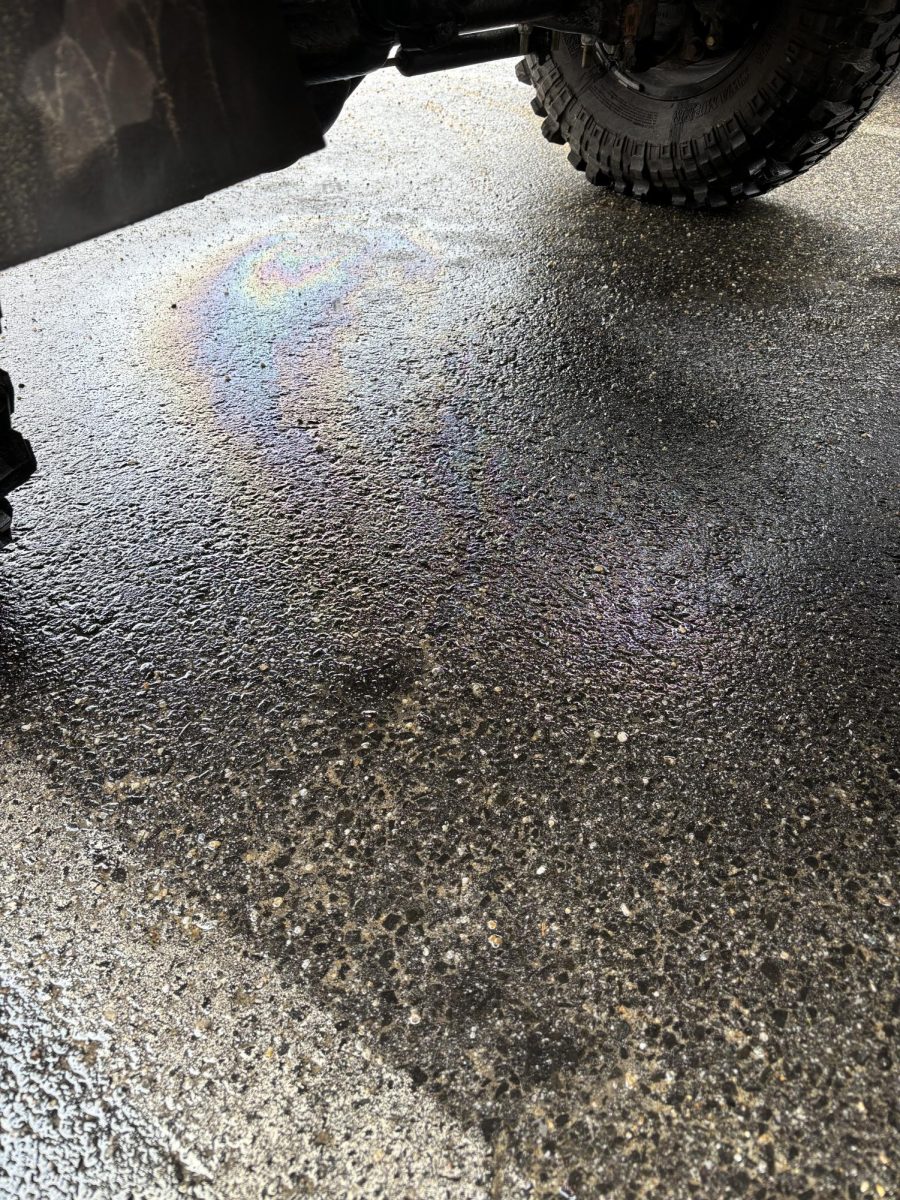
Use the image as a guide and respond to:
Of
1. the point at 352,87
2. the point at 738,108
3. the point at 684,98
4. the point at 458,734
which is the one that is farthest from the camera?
the point at 684,98

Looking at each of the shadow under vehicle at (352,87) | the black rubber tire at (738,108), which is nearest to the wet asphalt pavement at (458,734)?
the black rubber tire at (738,108)

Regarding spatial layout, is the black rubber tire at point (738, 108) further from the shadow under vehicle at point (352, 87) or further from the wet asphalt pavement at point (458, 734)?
the wet asphalt pavement at point (458, 734)

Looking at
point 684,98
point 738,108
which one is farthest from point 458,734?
point 684,98

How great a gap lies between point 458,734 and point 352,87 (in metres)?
1.35

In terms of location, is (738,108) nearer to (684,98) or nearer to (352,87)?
(684,98)

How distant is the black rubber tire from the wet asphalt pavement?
0.28 m

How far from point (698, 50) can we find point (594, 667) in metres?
1.97

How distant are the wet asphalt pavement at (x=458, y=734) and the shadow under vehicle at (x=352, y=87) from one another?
1.27ft

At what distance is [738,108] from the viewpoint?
2.75m

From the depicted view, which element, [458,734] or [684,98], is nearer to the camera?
[458,734]

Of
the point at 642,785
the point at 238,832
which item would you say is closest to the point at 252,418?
the point at 238,832

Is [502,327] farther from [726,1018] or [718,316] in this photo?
[726,1018]

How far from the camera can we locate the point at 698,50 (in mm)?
2699

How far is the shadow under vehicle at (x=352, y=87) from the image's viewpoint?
1.11 metres
